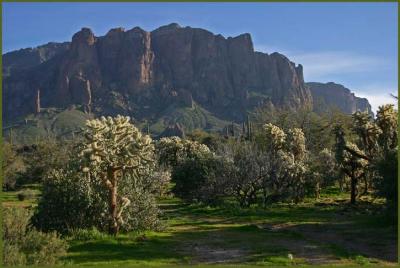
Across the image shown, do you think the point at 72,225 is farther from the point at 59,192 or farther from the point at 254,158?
the point at 254,158

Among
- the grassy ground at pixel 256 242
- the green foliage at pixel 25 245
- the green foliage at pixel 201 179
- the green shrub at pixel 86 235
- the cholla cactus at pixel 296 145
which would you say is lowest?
the grassy ground at pixel 256 242

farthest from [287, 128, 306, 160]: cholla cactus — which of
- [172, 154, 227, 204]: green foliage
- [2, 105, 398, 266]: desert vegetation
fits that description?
[172, 154, 227, 204]: green foliage

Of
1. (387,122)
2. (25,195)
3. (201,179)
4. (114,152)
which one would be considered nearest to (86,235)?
(114,152)

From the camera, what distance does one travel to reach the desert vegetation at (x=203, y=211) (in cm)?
1688

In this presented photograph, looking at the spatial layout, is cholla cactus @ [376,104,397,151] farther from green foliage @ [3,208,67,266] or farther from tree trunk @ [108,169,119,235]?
green foliage @ [3,208,67,266]

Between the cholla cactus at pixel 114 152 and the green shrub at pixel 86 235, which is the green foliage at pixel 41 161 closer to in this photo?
the cholla cactus at pixel 114 152

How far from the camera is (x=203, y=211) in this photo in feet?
107

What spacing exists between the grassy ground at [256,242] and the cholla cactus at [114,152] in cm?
142

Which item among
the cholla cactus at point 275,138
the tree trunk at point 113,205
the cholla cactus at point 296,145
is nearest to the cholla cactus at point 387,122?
the cholla cactus at point 296,145

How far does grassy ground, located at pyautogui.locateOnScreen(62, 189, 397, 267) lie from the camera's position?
1667cm

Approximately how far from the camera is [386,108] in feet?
122

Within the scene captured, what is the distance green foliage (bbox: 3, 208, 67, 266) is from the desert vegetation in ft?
0.09

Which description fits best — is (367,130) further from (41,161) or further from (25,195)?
(41,161)

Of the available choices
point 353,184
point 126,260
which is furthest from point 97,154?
point 353,184
